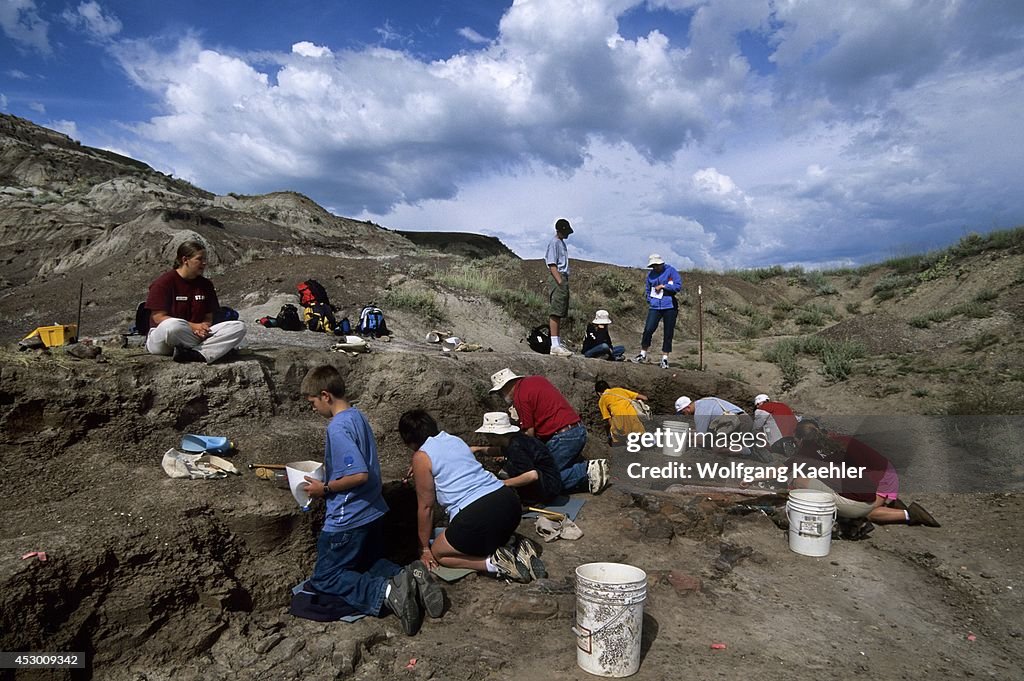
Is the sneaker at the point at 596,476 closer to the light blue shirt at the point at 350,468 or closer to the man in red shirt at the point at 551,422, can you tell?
the man in red shirt at the point at 551,422

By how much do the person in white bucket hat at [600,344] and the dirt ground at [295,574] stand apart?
443 cm

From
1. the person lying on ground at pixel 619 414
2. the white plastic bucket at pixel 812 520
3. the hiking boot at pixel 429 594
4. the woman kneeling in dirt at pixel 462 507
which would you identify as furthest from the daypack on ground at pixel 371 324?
the white plastic bucket at pixel 812 520

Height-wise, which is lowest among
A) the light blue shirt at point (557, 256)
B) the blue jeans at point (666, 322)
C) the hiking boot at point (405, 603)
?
the hiking boot at point (405, 603)

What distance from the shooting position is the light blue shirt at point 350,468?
13.0ft

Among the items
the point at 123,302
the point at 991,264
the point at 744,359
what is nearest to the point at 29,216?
A: the point at 123,302

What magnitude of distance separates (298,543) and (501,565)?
55.6 inches

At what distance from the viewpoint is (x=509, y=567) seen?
4.45 meters

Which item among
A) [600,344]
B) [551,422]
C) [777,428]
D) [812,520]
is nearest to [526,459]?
[551,422]

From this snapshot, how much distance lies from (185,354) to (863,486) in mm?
6023

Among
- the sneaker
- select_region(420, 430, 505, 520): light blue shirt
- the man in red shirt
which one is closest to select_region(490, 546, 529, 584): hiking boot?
select_region(420, 430, 505, 520): light blue shirt

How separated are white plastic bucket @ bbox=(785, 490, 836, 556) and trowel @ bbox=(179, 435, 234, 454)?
454cm

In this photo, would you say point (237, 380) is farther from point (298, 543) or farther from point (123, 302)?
point (123, 302)

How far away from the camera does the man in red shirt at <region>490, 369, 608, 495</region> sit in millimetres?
6184

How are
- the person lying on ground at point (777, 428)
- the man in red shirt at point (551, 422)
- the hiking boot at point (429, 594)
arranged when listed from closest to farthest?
the hiking boot at point (429, 594)
the man in red shirt at point (551, 422)
the person lying on ground at point (777, 428)
